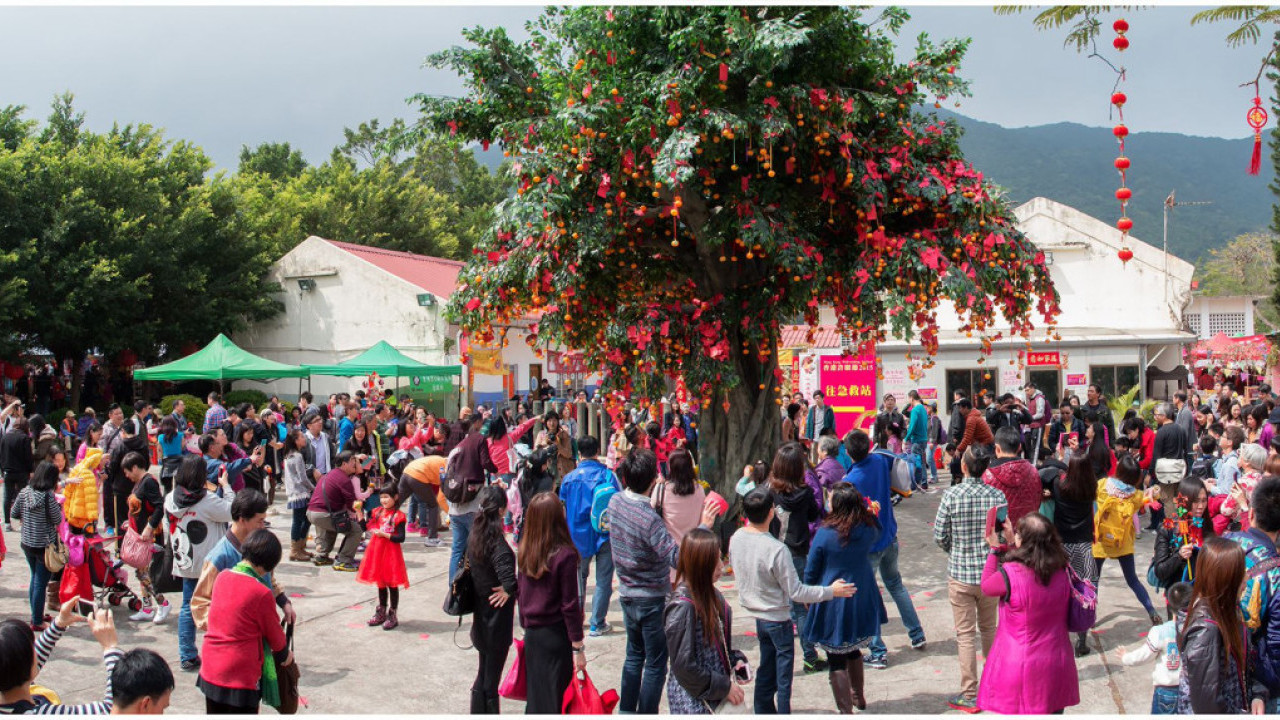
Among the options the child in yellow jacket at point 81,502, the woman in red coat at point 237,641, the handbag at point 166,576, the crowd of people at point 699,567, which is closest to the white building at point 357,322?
the crowd of people at point 699,567

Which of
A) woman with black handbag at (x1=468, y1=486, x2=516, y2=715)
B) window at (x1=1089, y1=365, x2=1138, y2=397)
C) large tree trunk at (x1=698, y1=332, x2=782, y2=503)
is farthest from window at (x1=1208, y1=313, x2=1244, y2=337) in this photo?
woman with black handbag at (x1=468, y1=486, x2=516, y2=715)

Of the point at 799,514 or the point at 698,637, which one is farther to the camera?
the point at 799,514

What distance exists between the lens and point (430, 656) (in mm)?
7102

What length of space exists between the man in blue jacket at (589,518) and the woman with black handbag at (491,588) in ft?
6.42

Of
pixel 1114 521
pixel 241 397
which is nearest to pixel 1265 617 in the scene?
pixel 1114 521

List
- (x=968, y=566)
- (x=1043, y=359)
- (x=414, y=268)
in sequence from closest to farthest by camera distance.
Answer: (x=968, y=566), (x=1043, y=359), (x=414, y=268)

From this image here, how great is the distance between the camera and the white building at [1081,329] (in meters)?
23.4

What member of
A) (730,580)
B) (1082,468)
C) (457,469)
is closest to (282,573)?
(457,469)

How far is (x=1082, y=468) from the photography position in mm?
6805

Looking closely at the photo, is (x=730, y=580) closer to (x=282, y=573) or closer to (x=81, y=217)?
(x=282, y=573)

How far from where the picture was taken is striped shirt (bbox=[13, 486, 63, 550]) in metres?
7.17

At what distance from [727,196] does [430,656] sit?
5225mm

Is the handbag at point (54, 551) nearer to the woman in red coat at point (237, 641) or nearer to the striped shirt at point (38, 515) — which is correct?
the striped shirt at point (38, 515)

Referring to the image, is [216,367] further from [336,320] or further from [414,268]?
[414,268]
